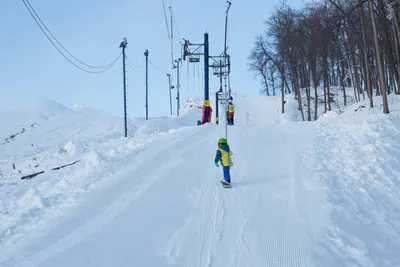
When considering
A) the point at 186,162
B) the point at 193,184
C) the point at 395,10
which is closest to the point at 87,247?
the point at 193,184

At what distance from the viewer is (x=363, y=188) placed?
28.1 feet

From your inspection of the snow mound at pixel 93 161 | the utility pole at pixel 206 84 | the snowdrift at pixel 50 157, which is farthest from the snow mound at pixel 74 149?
the utility pole at pixel 206 84

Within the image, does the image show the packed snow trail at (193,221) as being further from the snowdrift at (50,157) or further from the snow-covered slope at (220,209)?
the snowdrift at (50,157)

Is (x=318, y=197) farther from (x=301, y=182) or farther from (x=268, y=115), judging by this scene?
(x=268, y=115)

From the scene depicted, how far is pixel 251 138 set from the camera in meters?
16.6

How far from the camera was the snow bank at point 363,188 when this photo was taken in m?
6.03

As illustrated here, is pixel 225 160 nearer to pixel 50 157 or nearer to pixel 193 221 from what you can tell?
pixel 193 221

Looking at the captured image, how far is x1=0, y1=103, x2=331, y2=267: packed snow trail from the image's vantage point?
5852 millimetres

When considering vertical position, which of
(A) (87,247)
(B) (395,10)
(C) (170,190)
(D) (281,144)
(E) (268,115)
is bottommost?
(A) (87,247)

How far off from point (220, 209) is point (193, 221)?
893 millimetres

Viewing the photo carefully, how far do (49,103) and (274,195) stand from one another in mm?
49935

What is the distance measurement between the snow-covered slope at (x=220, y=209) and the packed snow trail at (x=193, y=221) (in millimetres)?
23

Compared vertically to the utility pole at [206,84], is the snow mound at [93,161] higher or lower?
lower

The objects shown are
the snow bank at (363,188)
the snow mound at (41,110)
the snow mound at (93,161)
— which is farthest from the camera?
the snow mound at (41,110)
